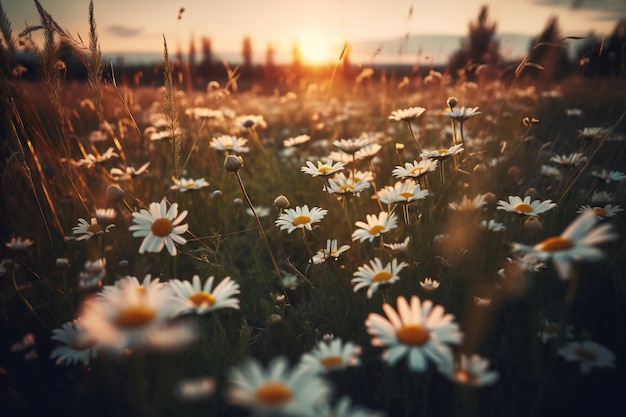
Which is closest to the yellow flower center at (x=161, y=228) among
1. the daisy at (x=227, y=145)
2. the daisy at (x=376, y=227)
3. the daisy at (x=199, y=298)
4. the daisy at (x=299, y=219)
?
the daisy at (x=199, y=298)

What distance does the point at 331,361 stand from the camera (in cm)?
97

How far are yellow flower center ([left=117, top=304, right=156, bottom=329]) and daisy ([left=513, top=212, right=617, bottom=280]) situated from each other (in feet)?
3.21

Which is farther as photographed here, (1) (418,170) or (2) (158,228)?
(1) (418,170)

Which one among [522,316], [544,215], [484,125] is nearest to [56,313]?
[522,316]

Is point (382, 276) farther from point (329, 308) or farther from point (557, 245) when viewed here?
point (557, 245)

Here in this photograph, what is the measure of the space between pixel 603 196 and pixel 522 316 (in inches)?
39.2

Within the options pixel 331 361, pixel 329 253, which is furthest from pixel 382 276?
pixel 331 361

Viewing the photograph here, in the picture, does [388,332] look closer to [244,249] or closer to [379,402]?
[379,402]

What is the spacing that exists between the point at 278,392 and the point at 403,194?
1.11m

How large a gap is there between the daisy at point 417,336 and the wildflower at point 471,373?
32mm

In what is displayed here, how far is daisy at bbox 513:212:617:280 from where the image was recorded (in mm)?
831

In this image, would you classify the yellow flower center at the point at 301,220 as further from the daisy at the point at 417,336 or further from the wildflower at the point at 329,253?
the daisy at the point at 417,336

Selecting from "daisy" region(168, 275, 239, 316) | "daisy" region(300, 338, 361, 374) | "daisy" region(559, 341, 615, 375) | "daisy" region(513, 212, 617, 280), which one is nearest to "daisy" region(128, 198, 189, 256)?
"daisy" region(168, 275, 239, 316)

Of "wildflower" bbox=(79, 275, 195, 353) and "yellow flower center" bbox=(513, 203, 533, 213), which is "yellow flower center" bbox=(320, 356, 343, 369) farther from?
"yellow flower center" bbox=(513, 203, 533, 213)
